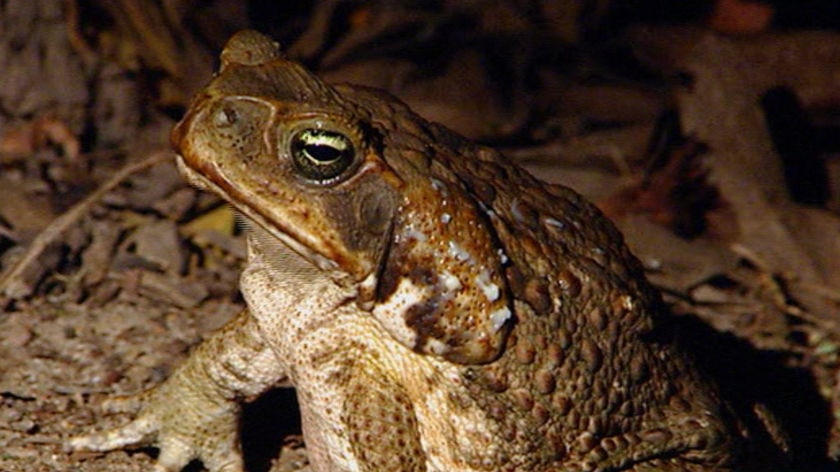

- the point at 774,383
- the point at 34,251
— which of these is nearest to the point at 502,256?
the point at 34,251

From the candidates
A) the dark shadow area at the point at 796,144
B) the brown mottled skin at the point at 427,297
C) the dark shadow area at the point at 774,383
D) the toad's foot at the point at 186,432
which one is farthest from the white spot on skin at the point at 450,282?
the dark shadow area at the point at 796,144

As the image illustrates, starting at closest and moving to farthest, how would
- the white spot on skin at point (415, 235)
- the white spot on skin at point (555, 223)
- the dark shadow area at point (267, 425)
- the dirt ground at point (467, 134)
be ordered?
the white spot on skin at point (415, 235) < the white spot on skin at point (555, 223) < the dark shadow area at point (267, 425) < the dirt ground at point (467, 134)

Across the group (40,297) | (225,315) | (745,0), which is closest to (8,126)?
(40,297)

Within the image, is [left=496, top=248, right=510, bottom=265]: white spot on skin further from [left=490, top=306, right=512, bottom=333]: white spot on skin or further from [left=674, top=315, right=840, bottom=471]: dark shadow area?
[left=674, top=315, right=840, bottom=471]: dark shadow area

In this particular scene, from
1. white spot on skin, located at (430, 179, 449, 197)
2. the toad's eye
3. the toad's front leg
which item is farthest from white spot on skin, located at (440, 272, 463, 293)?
the toad's front leg

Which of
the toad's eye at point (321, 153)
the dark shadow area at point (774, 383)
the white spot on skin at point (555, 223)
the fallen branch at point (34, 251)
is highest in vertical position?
the toad's eye at point (321, 153)

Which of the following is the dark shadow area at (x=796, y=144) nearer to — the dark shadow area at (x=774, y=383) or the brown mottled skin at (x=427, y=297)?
the dark shadow area at (x=774, y=383)

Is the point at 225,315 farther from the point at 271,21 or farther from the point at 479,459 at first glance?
the point at 271,21
